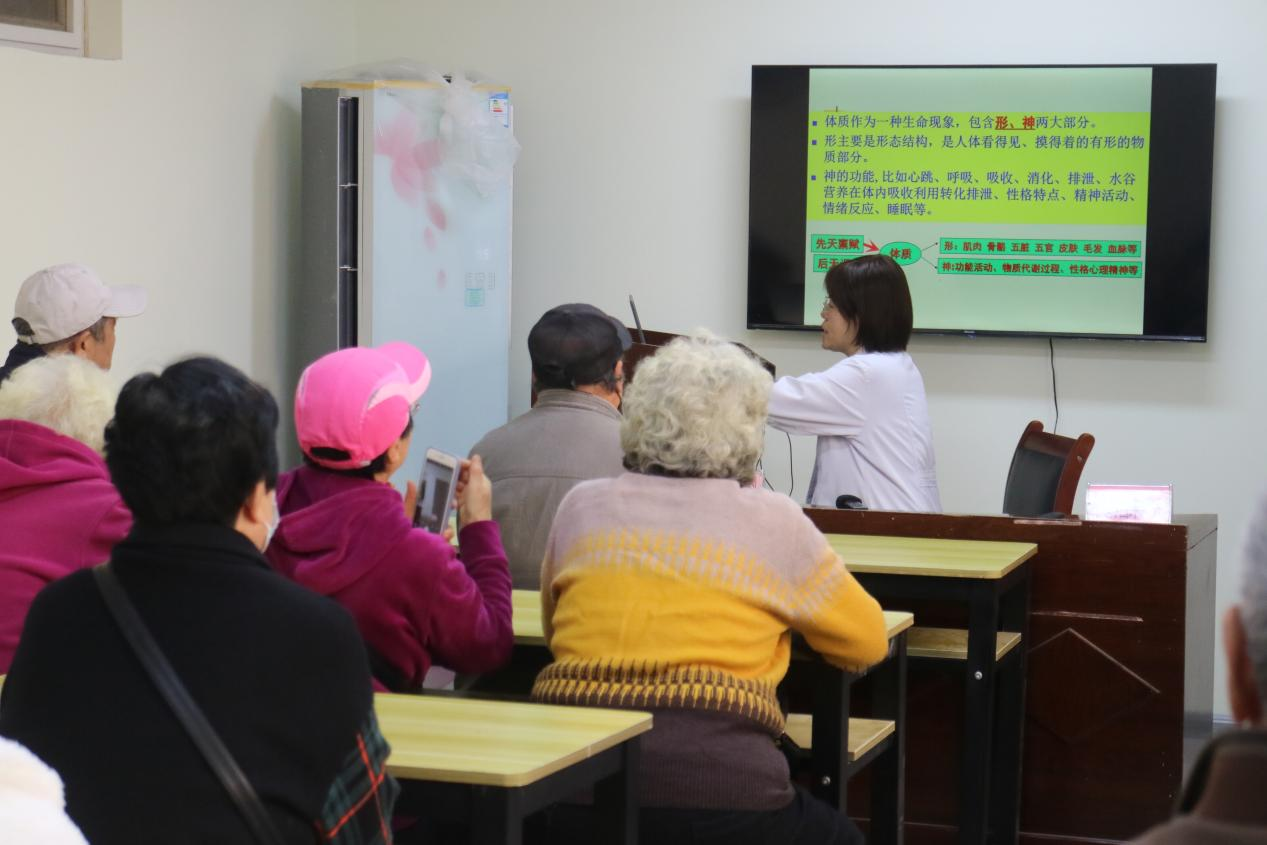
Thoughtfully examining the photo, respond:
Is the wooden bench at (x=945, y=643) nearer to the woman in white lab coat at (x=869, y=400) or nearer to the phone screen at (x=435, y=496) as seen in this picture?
the woman in white lab coat at (x=869, y=400)

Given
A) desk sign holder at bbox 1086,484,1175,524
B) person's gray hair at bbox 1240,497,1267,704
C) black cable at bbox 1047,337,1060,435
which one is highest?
person's gray hair at bbox 1240,497,1267,704

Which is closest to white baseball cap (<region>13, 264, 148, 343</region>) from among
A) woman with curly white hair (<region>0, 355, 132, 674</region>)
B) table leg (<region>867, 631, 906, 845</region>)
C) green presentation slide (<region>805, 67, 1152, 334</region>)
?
woman with curly white hair (<region>0, 355, 132, 674</region>)

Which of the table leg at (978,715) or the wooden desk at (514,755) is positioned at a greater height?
the wooden desk at (514,755)

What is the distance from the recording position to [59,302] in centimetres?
382

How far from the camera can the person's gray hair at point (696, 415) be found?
2.45 m

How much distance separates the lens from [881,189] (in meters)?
5.43

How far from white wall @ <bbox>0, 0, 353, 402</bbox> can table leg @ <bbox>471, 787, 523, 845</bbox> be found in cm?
272

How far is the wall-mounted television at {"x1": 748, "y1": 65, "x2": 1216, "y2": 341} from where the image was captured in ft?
17.0

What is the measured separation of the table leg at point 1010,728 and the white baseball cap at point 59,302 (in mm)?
2238

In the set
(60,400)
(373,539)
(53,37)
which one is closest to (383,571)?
(373,539)

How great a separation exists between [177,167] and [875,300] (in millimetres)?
2121

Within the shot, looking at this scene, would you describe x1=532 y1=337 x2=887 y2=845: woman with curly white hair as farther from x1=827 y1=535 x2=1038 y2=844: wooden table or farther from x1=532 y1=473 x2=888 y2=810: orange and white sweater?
x1=827 y1=535 x2=1038 y2=844: wooden table

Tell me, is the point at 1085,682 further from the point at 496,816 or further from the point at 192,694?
A: the point at 192,694

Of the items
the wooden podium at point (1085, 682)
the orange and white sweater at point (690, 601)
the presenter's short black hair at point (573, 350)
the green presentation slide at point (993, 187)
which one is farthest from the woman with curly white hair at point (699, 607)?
the green presentation slide at point (993, 187)
